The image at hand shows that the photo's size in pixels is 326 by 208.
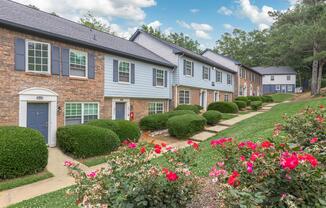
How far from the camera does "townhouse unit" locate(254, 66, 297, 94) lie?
53281mm

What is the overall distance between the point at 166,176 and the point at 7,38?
9656mm

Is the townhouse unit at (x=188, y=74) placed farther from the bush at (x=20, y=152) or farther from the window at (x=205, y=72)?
the bush at (x=20, y=152)

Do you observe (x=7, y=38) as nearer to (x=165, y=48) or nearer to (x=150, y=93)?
(x=150, y=93)

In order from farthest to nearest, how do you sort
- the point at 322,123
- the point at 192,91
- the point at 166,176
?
the point at 192,91 < the point at 322,123 < the point at 166,176

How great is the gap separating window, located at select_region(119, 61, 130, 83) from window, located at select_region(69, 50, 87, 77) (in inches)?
106

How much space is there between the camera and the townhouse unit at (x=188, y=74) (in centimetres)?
1945

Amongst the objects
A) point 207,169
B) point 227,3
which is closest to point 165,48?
point 227,3

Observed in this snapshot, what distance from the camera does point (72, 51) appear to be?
11.8m

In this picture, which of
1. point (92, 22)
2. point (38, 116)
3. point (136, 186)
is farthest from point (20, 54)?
point (92, 22)

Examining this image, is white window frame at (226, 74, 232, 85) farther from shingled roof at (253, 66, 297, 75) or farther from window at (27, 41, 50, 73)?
shingled roof at (253, 66, 297, 75)

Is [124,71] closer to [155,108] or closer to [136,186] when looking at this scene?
[155,108]

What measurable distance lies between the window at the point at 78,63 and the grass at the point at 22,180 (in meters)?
5.58

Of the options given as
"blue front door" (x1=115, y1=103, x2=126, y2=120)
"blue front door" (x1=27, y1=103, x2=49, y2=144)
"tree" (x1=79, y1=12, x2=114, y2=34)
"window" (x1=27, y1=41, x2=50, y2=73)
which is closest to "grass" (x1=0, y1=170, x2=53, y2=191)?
"blue front door" (x1=27, y1=103, x2=49, y2=144)

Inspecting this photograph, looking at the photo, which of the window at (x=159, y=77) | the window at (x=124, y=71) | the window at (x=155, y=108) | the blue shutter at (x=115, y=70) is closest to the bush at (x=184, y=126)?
the window at (x=155, y=108)
